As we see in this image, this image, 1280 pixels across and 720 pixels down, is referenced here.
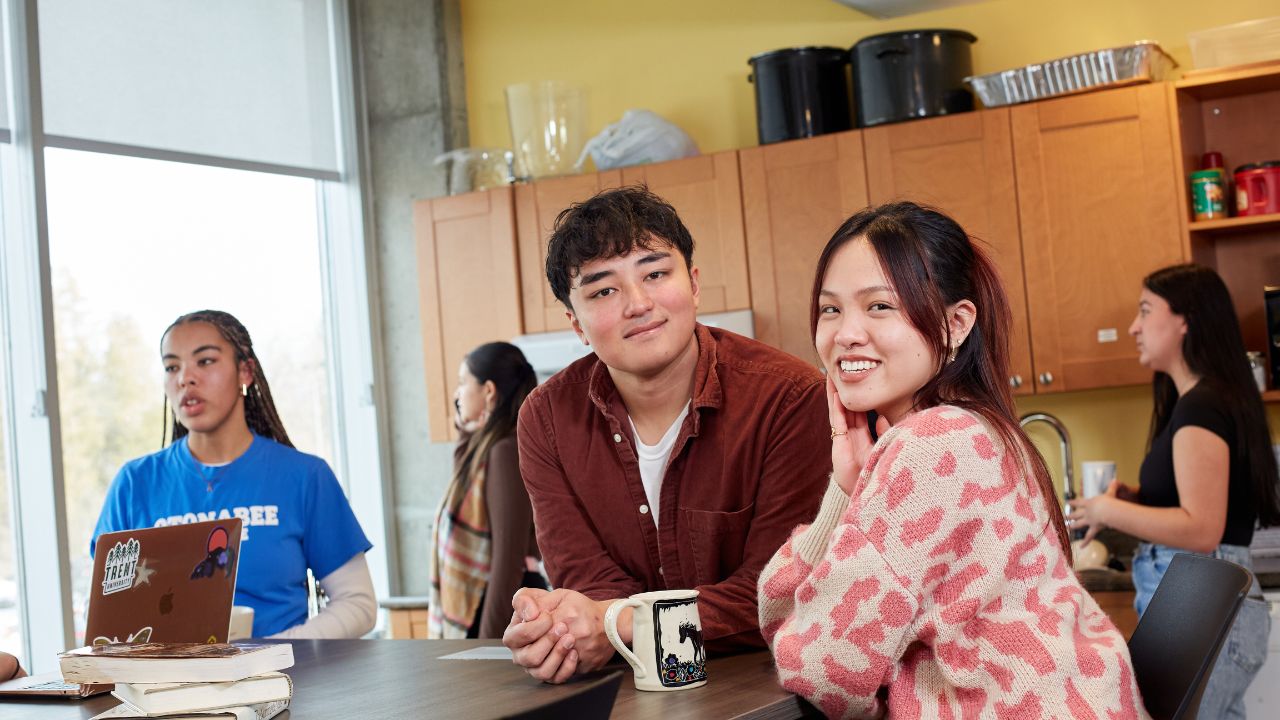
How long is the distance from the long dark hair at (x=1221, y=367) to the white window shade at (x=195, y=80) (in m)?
3.15

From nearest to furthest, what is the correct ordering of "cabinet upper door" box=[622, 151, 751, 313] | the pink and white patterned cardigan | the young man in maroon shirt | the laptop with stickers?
the pink and white patterned cardigan → the laptop with stickers → the young man in maroon shirt → "cabinet upper door" box=[622, 151, 751, 313]

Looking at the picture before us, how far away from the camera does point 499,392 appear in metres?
3.26

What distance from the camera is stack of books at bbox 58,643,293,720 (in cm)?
132

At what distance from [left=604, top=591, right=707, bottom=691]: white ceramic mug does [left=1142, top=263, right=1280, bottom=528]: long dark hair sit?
1932 millimetres

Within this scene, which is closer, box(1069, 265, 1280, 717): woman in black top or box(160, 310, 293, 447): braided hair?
box(160, 310, 293, 447): braided hair

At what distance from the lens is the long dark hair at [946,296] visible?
4.59 ft

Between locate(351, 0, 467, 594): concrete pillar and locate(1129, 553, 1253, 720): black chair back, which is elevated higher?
locate(351, 0, 467, 594): concrete pillar

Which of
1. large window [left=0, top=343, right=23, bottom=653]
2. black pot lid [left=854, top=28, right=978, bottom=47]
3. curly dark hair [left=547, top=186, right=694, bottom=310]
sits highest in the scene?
black pot lid [left=854, top=28, right=978, bottom=47]

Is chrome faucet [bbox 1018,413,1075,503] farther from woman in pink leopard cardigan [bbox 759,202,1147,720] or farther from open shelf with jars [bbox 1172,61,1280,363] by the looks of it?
woman in pink leopard cardigan [bbox 759,202,1147,720]

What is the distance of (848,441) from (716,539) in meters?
0.38

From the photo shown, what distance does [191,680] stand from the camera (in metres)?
1.32

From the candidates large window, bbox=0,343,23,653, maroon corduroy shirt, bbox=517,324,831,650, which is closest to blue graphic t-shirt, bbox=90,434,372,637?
maroon corduroy shirt, bbox=517,324,831,650

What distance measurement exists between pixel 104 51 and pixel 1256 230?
12.1 feet

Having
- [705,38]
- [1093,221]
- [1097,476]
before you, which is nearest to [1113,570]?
[1097,476]
